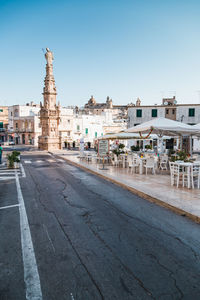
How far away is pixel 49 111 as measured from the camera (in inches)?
1433

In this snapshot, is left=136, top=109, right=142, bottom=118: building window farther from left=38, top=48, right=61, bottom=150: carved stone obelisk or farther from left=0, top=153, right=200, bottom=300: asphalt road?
left=0, top=153, right=200, bottom=300: asphalt road

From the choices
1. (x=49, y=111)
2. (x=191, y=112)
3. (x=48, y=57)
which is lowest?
(x=191, y=112)

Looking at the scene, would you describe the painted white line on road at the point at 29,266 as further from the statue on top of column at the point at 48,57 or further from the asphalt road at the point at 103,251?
the statue on top of column at the point at 48,57

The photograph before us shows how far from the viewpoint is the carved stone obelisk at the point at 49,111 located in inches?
1432

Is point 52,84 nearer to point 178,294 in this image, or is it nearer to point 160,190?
point 160,190

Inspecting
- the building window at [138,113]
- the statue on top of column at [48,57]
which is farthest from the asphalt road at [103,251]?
the statue on top of column at [48,57]

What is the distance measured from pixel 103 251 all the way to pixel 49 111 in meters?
34.2

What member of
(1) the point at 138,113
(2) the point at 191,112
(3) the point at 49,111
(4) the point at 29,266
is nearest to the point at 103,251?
(4) the point at 29,266

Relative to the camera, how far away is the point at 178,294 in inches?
119

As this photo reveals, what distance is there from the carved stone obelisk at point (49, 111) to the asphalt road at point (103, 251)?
3023cm

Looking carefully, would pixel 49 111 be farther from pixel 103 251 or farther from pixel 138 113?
pixel 103 251

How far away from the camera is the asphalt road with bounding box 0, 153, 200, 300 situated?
3131 mm

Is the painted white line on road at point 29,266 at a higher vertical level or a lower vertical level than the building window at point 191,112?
lower

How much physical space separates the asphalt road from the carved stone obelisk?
99.2 feet
